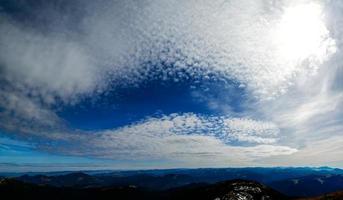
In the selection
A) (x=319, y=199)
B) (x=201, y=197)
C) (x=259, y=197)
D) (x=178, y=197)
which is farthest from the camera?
(x=178, y=197)

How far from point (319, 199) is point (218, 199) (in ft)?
143

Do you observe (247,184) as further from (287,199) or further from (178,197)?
(178,197)

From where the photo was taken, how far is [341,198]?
6075 centimetres

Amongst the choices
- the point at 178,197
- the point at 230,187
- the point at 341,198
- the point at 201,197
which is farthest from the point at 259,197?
the point at 178,197

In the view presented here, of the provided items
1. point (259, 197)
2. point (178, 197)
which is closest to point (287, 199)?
point (259, 197)

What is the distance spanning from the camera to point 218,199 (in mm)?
110000

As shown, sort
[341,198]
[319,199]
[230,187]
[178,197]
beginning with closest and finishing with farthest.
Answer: [341,198], [319,199], [230,187], [178,197]

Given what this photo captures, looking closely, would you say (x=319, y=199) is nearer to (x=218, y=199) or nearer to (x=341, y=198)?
(x=341, y=198)

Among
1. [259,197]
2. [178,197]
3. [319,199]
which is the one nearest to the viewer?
[319,199]

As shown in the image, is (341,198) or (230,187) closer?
(341,198)

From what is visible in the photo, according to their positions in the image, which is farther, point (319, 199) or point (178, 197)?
point (178, 197)

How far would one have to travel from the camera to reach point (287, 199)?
115 m

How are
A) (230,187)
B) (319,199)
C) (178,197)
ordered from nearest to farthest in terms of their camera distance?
(319,199) < (230,187) < (178,197)

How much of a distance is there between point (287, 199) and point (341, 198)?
194 ft
